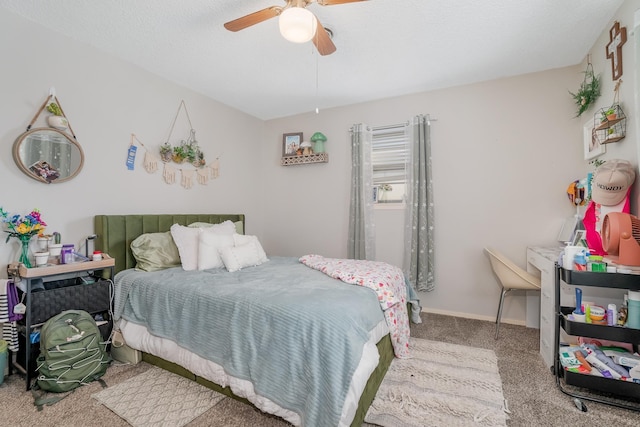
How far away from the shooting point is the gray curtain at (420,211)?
10.8 feet

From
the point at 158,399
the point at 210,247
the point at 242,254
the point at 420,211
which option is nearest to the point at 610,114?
the point at 420,211

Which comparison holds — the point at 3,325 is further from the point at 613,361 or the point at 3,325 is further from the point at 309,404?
the point at 613,361

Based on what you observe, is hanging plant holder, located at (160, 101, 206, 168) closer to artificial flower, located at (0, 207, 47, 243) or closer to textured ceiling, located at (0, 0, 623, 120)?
textured ceiling, located at (0, 0, 623, 120)

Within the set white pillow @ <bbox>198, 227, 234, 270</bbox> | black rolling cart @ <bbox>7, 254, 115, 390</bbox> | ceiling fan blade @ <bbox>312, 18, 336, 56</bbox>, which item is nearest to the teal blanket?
black rolling cart @ <bbox>7, 254, 115, 390</bbox>

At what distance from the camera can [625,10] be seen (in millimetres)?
1963

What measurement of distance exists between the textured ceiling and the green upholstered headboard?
1.47 m

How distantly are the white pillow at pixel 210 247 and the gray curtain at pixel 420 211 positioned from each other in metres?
2.00

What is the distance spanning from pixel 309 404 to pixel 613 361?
1876mm

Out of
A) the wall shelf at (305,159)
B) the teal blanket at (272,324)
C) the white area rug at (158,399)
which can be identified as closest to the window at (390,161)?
the wall shelf at (305,159)

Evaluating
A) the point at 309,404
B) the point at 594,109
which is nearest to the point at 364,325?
the point at 309,404

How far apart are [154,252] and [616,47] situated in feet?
12.5

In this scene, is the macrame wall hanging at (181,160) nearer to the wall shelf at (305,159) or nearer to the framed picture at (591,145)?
the wall shelf at (305,159)

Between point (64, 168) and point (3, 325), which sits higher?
point (64, 168)

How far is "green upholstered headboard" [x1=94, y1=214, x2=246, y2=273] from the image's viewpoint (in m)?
2.47
